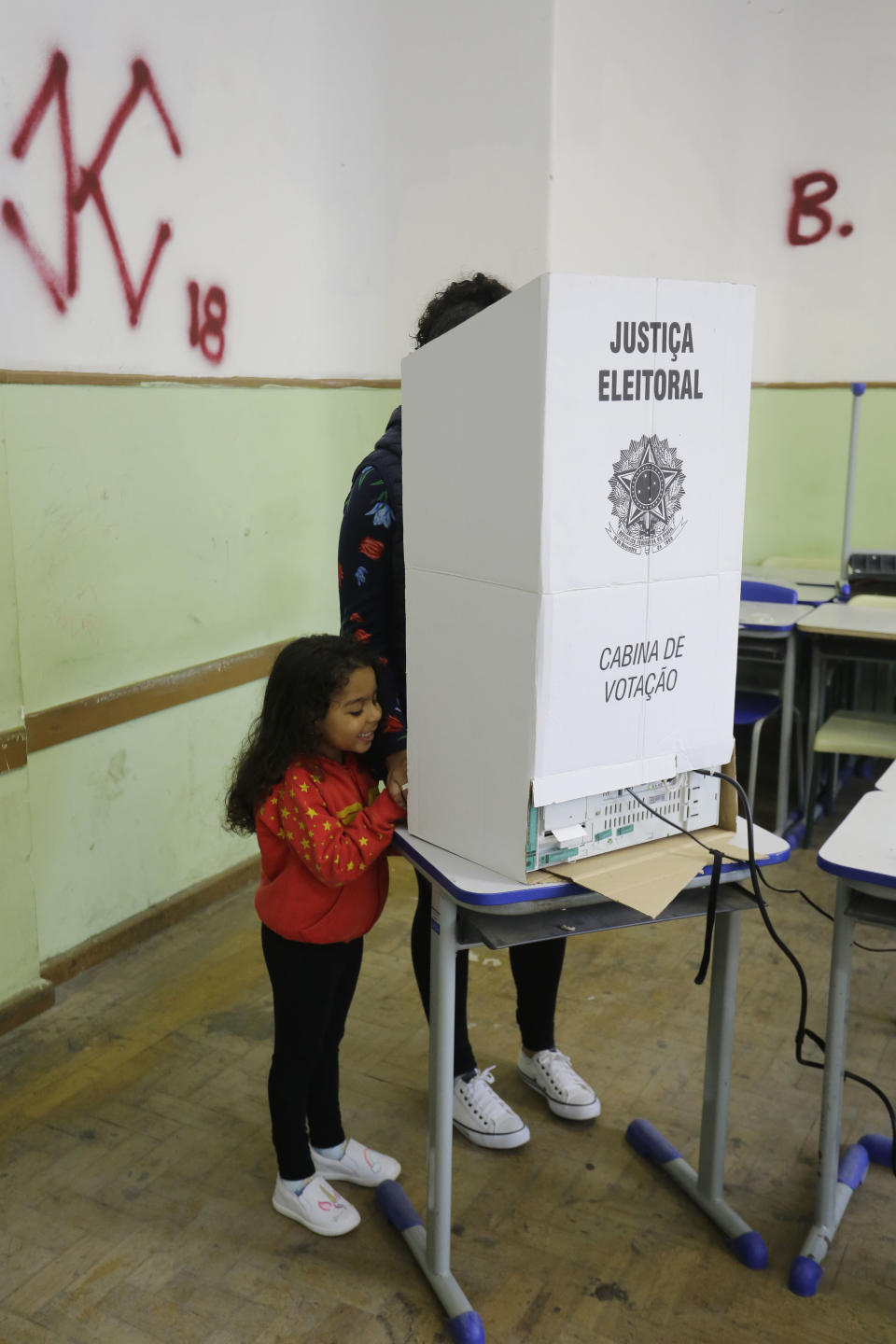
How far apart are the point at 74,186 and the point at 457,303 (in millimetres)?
1160

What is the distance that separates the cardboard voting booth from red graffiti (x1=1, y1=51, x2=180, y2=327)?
50.0 inches

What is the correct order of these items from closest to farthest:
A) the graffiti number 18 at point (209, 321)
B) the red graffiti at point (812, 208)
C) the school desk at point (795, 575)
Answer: the graffiti number 18 at point (209, 321)
the school desk at point (795, 575)
the red graffiti at point (812, 208)

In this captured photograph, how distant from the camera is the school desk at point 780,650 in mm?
3365

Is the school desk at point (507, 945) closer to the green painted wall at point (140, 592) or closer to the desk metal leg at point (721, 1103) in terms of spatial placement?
the desk metal leg at point (721, 1103)

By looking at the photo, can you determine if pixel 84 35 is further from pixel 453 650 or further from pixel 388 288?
pixel 453 650

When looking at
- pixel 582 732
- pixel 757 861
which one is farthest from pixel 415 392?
pixel 757 861

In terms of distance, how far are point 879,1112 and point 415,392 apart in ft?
5.29

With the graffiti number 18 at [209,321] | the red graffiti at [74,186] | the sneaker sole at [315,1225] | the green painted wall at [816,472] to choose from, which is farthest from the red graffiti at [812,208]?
the sneaker sole at [315,1225]

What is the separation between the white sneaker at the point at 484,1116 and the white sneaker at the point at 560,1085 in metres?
0.09

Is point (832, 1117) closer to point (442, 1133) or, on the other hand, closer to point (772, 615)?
point (442, 1133)

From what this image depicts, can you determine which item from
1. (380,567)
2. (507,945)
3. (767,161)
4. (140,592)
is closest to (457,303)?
(380,567)

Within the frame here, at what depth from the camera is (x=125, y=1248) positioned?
1.75m

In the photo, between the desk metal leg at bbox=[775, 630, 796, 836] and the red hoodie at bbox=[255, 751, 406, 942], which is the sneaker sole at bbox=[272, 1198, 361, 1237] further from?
the desk metal leg at bbox=[775, 630, 796, 836]

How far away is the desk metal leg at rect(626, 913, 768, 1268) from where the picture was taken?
1.73m
